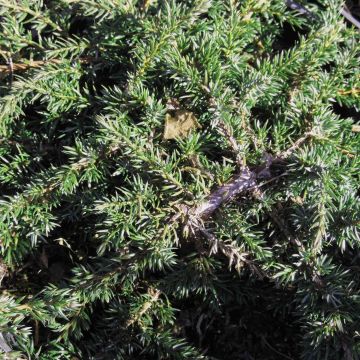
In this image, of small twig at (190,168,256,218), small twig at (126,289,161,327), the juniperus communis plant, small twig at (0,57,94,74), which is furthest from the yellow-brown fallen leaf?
small twig at (126,289,161,327)

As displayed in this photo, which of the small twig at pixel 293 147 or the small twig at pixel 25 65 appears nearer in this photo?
the small twig at pixel 293 147

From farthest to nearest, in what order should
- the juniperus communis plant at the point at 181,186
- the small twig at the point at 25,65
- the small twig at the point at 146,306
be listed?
the small twig at the point at 25,65 < the small twig at the point at 146,306 < the juniperus communis plant at the point at 181,186

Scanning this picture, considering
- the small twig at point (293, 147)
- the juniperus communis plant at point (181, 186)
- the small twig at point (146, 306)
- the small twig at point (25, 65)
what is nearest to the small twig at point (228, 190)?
the juniperus communis plant at point (181, 186)

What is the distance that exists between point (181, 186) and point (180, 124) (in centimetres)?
26

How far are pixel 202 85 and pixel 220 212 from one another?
0.44 metres

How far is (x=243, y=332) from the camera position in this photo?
6.92 ft

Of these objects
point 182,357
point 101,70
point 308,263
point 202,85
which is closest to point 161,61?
point 202,85

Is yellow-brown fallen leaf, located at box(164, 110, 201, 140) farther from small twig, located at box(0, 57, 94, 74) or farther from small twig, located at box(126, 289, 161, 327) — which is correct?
small twig, located at box(126, 289, 161, 327)

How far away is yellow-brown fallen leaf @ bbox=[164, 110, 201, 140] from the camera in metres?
1.92

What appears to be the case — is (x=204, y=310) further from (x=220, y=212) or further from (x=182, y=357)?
(x=220, y=212)

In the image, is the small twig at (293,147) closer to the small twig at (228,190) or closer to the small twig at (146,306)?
the small twig at (228,190)

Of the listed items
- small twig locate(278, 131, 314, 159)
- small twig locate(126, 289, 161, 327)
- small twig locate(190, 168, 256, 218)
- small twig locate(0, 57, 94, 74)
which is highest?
small twig locate(278, 131, 314, 159)

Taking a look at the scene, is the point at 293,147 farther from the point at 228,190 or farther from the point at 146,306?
the point at 146,306

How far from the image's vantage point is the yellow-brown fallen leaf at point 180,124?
1916mm
